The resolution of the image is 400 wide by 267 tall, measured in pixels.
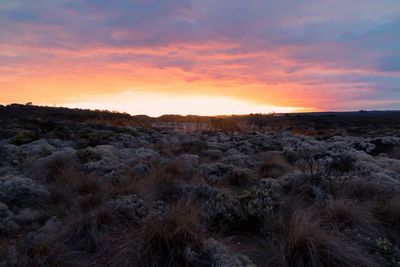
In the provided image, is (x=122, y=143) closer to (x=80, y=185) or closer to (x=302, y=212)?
(x=80, y=185)

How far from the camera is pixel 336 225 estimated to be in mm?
5062

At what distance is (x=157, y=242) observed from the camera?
167 inches

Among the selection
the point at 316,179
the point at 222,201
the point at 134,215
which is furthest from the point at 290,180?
the point at 134,215

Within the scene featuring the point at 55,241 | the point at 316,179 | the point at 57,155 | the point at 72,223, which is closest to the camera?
the point at 55,241

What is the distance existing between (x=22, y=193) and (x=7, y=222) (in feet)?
4.59

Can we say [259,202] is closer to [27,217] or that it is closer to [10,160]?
[27,217]

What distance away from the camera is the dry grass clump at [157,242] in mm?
4105

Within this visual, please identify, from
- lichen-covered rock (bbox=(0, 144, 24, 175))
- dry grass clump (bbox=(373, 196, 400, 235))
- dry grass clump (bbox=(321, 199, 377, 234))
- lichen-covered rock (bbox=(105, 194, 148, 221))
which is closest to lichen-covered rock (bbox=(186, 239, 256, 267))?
lichen-covered rock (bbox=(105, 194, 148, 221))

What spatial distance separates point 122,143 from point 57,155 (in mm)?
7528

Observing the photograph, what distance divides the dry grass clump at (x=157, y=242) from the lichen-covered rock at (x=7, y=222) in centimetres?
167

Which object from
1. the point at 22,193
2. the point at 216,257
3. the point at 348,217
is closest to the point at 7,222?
the point at 22,193

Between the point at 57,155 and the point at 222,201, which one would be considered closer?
the point at 222,201

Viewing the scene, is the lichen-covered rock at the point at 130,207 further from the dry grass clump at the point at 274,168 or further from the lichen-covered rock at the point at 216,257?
the dry grass clump at the point at 274,168

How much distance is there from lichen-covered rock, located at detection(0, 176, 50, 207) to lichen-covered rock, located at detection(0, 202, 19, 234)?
2.33 feet
